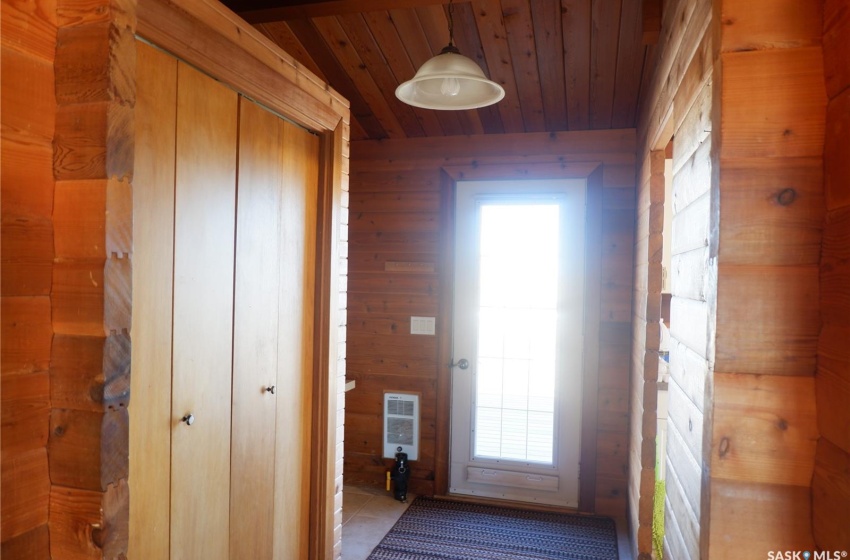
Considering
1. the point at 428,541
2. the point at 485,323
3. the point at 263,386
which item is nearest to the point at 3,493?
the point at 263,386

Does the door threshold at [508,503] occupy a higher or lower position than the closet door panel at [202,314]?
lower

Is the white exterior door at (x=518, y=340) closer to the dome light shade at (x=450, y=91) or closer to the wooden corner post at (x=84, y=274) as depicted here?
the dome light shade at (x=450, y=91)

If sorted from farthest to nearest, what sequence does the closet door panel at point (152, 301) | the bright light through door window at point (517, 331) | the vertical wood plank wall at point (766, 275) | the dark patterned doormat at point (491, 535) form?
the bright light through door window at point (517, 331) < the dark patterned doormat at point (491, 535) < the closet door panel at point (152, 301) < the vertical wood plank wall at point (766, 275)

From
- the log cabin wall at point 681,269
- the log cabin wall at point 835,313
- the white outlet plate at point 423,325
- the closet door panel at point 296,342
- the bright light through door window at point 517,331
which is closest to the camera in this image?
the log cabin wall at point 835,313

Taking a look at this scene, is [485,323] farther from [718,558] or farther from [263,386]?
[718,558]

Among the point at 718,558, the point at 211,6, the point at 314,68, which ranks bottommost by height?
the point at 718,558

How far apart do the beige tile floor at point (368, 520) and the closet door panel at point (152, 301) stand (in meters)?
1.76

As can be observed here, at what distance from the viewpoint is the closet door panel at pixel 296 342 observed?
7.14 feet

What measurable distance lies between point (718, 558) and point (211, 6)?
1834mm

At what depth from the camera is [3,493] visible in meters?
1.10

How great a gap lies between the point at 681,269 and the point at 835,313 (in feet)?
2.17

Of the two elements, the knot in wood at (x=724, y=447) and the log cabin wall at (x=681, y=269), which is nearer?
the knot in wood at (x=724, y=447)

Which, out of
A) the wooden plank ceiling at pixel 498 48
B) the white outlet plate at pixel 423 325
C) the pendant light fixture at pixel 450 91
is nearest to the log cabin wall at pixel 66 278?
the pendant light fixture at pixel 450 91

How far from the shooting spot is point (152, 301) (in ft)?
4.93
